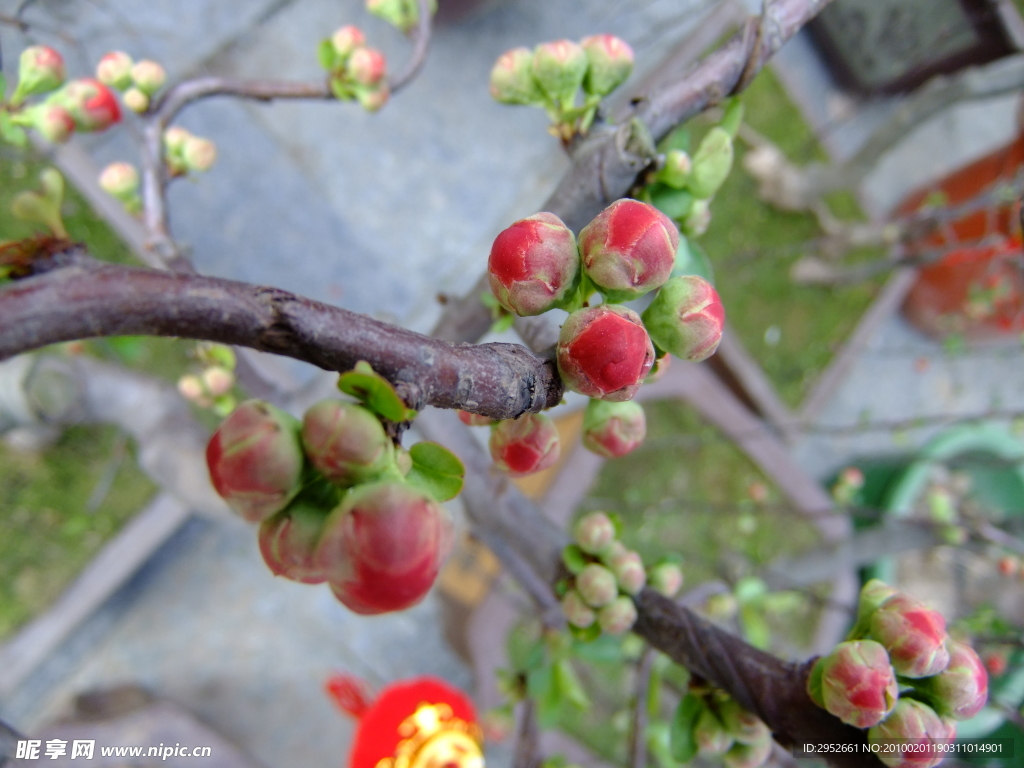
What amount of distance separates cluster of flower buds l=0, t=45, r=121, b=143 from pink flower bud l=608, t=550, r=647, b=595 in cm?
63

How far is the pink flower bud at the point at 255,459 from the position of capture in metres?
0.24

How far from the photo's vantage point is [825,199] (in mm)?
1695

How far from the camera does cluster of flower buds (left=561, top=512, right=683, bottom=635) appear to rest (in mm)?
481

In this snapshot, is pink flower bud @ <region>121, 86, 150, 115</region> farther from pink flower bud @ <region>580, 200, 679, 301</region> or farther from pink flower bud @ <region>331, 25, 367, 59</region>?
pink flower bud @ <region>580, 200, 679, 301</region>

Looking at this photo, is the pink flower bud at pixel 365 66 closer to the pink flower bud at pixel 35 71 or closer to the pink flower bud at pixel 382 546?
the pink flower bud at pixel 35 71

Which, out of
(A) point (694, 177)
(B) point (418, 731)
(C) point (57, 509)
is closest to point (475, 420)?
(A) point (694, 177)

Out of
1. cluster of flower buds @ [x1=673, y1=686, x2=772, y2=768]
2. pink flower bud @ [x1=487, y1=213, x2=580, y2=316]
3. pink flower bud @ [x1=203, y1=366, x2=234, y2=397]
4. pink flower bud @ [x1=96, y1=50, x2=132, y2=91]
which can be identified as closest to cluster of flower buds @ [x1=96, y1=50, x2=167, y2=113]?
pink flower bud @ [x1=96, y1=50, x2=132, y2=91]

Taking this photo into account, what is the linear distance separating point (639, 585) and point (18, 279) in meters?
0.45

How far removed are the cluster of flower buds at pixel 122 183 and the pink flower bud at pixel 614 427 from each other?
546 millimetres

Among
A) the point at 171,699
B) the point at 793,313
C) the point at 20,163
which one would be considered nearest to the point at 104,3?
the point at 20,163

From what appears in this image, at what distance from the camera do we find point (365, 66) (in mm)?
612

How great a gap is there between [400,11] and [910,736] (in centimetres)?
78

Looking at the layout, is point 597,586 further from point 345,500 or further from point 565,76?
point 565,76

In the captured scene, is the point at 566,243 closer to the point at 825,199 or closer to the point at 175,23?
the point at 175,23
